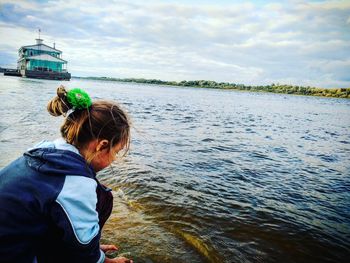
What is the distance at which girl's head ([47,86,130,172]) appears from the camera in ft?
6.12

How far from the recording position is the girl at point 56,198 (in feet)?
4.99

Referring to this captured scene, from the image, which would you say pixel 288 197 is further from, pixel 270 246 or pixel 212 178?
pixel 270 246

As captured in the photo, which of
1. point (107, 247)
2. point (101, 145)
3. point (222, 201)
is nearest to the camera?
point (101, 145)

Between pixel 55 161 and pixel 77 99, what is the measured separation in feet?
1.53

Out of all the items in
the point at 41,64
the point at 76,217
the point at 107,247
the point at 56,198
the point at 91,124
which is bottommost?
the point at 107,247

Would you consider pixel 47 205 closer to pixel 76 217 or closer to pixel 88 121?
pixel 76 217

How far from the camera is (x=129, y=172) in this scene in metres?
5.76

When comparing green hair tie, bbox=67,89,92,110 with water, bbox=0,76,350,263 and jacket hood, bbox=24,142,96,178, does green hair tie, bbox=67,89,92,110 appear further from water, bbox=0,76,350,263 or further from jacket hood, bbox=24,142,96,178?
water, bbox=0,76,350,263

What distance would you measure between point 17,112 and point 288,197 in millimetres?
11374

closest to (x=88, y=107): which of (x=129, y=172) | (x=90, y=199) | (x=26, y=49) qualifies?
(x=90, y=199)

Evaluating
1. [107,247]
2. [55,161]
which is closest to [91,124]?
[55,161]

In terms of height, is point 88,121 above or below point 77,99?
below

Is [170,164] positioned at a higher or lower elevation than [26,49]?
lower

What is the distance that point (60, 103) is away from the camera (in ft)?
6.11
